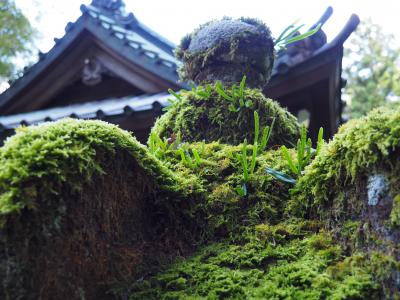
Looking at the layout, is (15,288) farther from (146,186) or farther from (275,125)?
(275,125)

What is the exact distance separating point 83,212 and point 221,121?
0.98 meters

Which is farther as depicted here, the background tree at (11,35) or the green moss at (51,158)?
the background tree at (11,35)

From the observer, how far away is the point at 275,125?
193cm

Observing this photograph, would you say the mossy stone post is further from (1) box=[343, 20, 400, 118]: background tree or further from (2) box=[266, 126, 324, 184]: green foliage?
(1) box=[343, 20, 400, 118]: background tree

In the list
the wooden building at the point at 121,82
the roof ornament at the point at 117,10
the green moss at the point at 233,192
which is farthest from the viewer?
the roof ornament at the point at 117,10

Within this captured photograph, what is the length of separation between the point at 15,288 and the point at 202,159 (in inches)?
33.1

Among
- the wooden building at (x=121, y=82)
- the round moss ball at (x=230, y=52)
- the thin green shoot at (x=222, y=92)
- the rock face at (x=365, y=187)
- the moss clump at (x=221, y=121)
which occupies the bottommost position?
the rock face at (x=365, y=187)

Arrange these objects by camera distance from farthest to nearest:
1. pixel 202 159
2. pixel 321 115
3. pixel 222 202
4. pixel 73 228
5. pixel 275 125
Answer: pixel 321 115 → pixel 275 125 → pixel 202 159 → pixel 222 202 → pixel 73 228

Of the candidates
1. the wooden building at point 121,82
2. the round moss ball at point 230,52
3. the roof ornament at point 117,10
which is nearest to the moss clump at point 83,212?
the round moss ball at point 230,52

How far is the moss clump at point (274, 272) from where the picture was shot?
999 millimetres

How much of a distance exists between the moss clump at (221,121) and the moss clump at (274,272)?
0.68m

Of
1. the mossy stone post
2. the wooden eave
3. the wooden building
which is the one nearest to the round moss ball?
the mossy stone post

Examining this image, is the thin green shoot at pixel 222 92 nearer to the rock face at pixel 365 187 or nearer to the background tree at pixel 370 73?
the rock face at pixel 365 187

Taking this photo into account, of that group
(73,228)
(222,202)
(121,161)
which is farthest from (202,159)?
(73,228)
